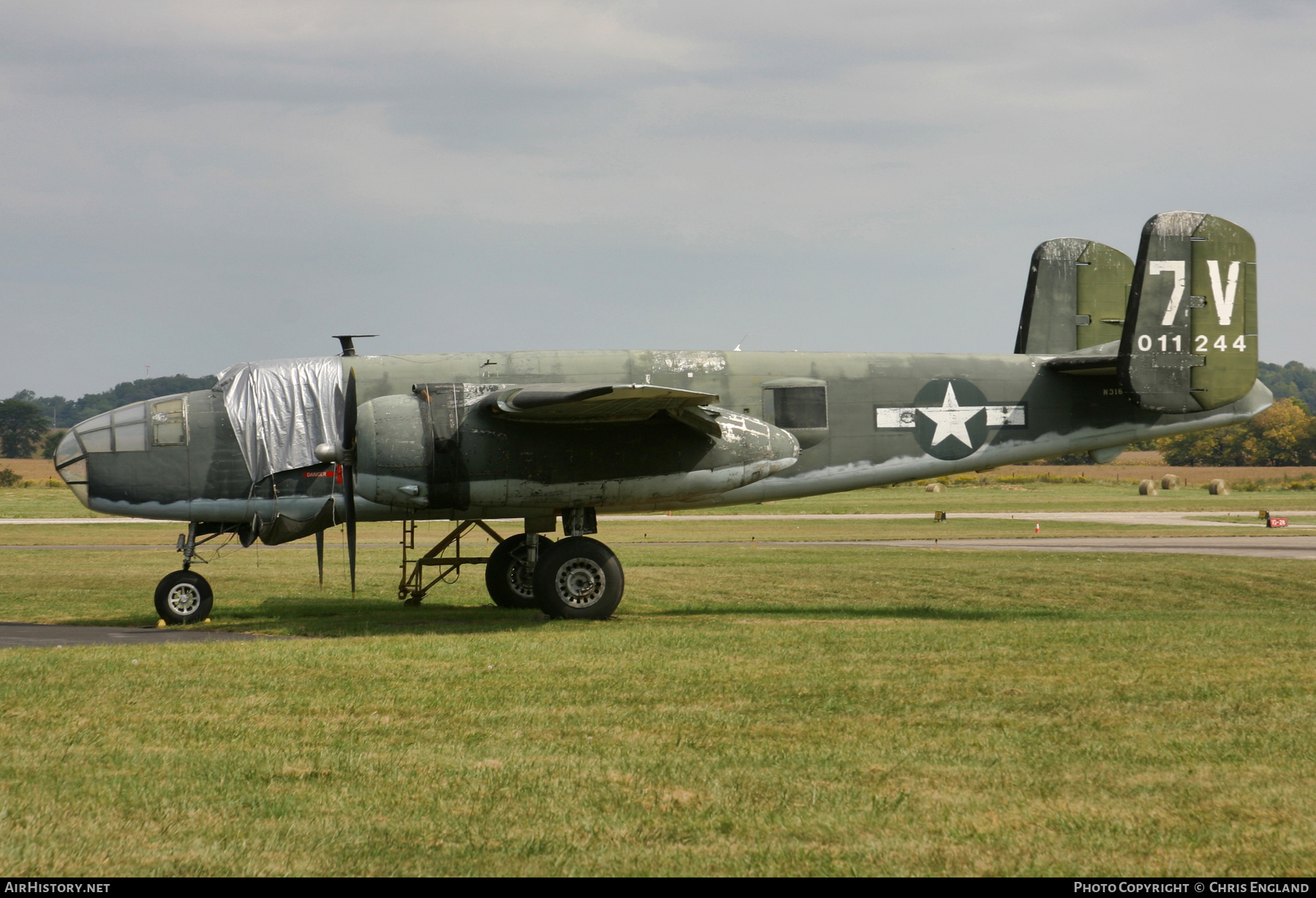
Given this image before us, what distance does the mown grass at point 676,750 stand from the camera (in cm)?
629

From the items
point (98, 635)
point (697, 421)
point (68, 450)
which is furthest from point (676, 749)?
point (68, 450)

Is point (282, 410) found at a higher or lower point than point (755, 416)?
higher

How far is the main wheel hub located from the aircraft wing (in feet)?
7.10

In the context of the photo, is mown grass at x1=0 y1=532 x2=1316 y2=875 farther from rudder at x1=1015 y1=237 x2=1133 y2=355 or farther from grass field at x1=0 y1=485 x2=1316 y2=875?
rudder at x1=1015 y1=237 x2=1133 y2=355

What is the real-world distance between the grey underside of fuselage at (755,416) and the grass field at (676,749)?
2024 mm

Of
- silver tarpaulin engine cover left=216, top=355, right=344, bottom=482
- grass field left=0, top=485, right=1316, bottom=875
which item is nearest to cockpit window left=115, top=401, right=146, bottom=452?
silver tarpaulin engine cover left=216, top=355, right=344, bottom=482

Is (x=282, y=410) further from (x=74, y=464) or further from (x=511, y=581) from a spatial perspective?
(x=511, y=581)

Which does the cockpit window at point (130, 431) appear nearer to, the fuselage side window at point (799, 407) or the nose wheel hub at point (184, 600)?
the nose wheel hub at point (184, 600)

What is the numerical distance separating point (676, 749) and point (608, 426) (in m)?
8.77

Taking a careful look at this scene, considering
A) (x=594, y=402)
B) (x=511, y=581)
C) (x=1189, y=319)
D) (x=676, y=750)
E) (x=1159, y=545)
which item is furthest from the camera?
(x=1159, y=545)

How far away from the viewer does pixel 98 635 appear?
52.4 ft

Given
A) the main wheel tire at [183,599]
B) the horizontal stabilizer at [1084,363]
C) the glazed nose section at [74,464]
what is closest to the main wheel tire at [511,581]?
the main wheel tire at [183,599]
